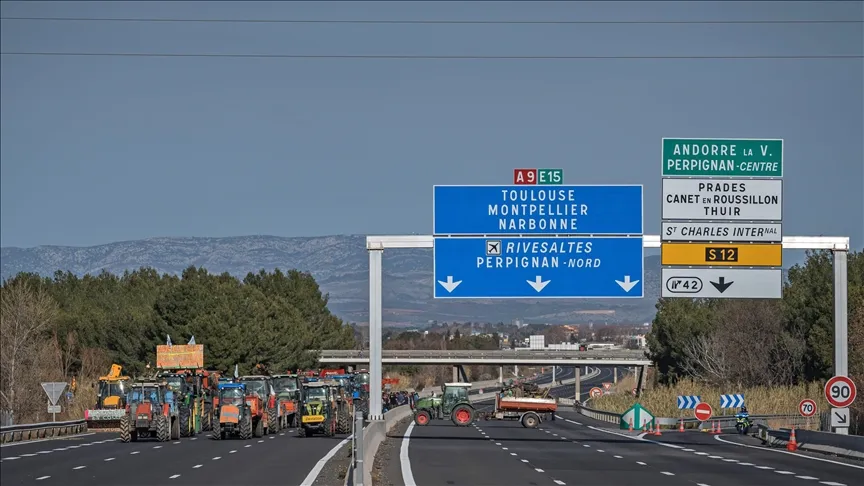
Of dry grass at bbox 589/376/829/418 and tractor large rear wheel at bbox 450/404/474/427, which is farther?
dry grass at bbox 589/376/829/418

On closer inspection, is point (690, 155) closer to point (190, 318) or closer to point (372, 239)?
point (372, 239)

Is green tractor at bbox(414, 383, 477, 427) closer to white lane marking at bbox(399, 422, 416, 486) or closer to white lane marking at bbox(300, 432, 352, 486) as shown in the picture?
white lane marking at bbox(399, 422, 416, 486)

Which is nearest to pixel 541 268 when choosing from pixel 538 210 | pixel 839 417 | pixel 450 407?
pixel 538 210

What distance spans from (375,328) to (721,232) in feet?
34.4

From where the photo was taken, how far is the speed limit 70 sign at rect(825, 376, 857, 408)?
35.6 m

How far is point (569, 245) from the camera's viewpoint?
36.4 meters

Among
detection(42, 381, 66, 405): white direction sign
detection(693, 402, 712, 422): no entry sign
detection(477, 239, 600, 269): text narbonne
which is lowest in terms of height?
detection(693, 402, 712, 422): no entry sign

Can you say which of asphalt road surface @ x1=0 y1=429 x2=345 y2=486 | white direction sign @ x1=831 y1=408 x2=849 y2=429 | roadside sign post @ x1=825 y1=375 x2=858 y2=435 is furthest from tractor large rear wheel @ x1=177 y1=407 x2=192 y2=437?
roadside sign post @ x1=825 y1=375 x2=858 y2=435

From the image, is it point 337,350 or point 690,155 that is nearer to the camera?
point 690,155

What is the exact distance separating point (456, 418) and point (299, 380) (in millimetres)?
10861

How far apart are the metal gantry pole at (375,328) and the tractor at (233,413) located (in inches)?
326

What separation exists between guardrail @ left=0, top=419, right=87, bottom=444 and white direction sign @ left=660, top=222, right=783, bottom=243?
72.3 feet

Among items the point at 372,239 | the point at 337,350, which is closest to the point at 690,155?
the point at 372,239

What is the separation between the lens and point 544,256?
36312mm
